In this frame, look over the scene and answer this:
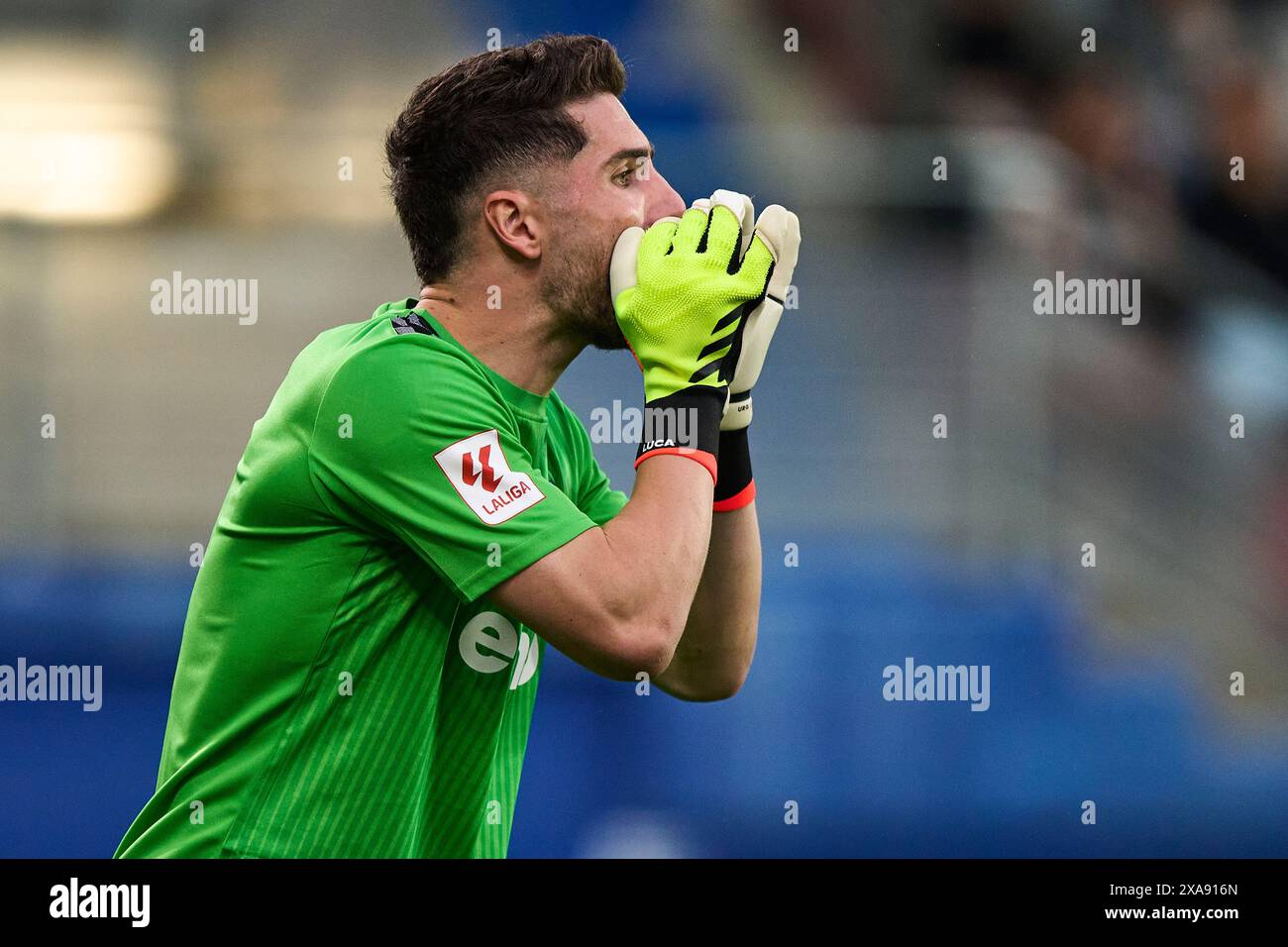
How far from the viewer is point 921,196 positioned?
16.6 ft

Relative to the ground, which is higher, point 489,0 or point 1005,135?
point 489,0

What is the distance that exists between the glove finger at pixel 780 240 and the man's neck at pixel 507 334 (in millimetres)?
326

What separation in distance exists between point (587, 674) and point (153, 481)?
5.30ft

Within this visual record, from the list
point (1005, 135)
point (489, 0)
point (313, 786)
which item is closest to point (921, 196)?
point (1005, 135)

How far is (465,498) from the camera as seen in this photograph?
1675mm

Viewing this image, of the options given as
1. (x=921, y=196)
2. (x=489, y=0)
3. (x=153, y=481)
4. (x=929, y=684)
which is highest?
(x=489, y=0)

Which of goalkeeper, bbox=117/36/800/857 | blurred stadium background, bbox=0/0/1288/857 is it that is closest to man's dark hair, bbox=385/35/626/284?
goalkeeper, bbox=117/36/800/857

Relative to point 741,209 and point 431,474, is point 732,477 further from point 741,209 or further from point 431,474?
point 431,474

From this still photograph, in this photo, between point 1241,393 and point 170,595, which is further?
point 1241,393

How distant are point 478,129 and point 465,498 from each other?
619 mm

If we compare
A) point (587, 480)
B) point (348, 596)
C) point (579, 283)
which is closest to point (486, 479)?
point (348, 596)

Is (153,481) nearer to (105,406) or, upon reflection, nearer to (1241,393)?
(105,406)

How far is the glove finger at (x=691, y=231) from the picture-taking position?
1883mm

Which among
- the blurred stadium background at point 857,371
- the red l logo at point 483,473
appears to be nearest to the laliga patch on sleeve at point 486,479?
the red l logo at point 483,473
